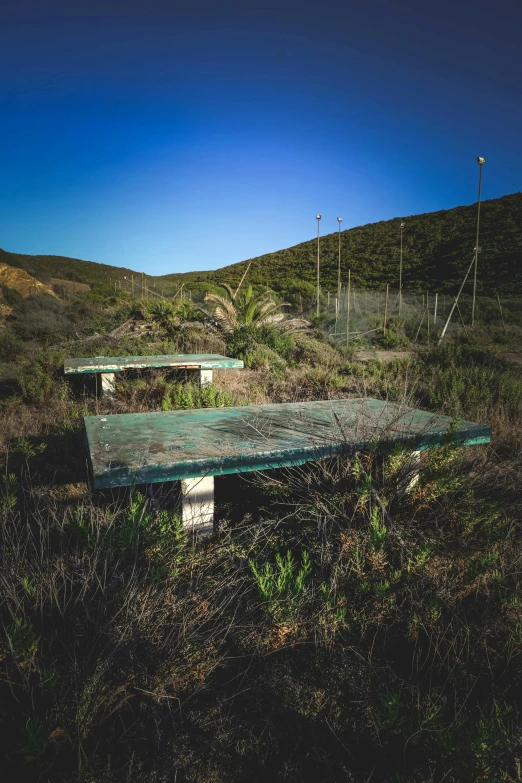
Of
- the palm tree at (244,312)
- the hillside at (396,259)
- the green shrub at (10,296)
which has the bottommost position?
the palm tree at (244,312)

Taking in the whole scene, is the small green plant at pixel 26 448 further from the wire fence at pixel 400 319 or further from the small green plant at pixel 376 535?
the wire fence at pixel 400 319

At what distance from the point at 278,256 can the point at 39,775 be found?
46742mm

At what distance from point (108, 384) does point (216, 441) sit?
11.8ft

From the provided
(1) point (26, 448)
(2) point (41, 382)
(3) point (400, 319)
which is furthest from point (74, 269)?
(1) point (26, 448)

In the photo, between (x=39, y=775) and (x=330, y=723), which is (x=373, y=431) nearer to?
(x=330, y=723)

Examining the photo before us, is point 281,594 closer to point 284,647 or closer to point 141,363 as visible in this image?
point 284,647

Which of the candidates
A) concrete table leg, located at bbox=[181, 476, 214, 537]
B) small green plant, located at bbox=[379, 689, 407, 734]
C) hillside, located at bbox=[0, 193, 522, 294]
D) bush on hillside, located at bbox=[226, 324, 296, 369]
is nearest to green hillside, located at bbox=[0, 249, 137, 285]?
hillside, located at bbox=[0, 193, 522, 294]

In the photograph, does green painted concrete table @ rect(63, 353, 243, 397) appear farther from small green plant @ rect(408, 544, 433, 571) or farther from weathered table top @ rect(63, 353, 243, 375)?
small green plant @ rect(408, 544, 433, 571)

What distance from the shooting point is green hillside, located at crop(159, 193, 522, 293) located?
30922 mm

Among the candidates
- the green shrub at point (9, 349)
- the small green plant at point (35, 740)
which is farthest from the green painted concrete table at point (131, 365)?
the small green plant at point (35, 740)

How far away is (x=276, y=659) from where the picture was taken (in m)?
1.65

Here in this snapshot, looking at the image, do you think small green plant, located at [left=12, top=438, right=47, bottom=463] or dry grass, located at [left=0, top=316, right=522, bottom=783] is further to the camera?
small green plant, located at [left=12, top=438, right=47, bottom=463]

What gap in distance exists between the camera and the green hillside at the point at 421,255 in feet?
101

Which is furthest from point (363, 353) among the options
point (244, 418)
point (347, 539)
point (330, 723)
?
point (330, 723)
